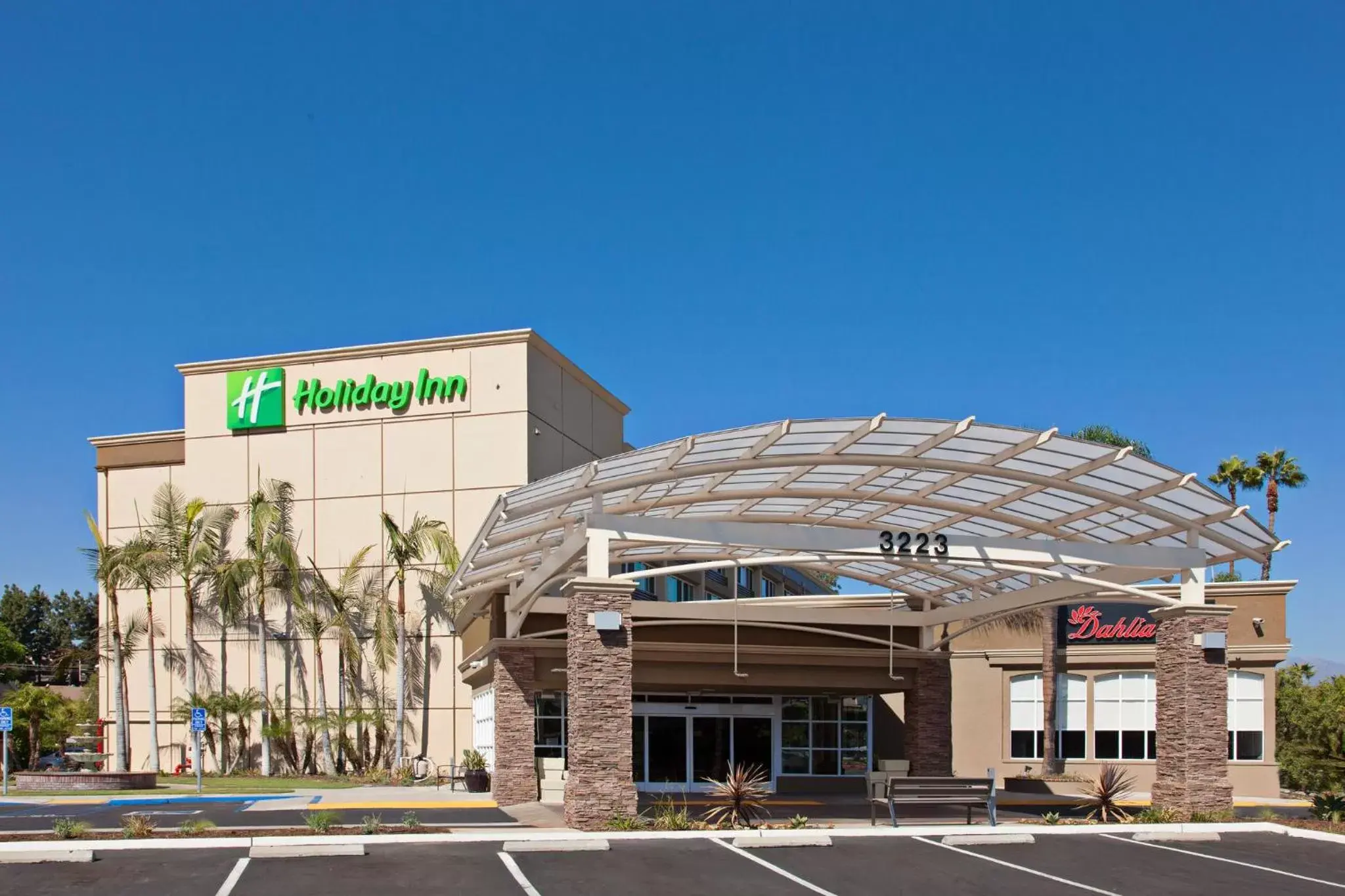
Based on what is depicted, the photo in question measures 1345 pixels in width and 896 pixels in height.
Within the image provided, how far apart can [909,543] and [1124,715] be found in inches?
607

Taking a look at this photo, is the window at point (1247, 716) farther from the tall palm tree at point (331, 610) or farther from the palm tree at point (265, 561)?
the palm tree at point (265, 561)

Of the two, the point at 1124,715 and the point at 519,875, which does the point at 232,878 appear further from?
the point at 1124,715

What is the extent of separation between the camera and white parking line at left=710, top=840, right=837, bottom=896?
1298 centimetres

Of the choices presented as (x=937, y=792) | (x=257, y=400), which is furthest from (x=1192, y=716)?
(x=257, y=400)

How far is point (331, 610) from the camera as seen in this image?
37.3 meters

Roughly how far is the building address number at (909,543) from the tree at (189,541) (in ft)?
79.9

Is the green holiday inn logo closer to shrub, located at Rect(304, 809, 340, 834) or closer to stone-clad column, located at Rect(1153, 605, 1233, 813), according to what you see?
shrub, located at Rect(304, 809, 340, 834)

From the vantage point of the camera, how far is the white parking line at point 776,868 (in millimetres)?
12984

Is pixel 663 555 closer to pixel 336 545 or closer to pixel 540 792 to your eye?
pixel 540 792

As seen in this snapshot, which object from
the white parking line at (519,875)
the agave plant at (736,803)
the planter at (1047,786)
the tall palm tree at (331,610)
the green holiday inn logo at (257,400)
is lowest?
the planter at (1047,786)

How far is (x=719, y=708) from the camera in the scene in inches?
1172

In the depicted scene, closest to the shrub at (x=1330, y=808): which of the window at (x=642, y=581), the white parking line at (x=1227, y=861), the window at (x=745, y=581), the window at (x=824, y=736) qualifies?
the white parking line at (x=1227, y=861)

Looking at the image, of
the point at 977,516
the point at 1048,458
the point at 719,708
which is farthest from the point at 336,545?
the point at 1048,458

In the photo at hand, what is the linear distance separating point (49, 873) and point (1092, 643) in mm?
26289
